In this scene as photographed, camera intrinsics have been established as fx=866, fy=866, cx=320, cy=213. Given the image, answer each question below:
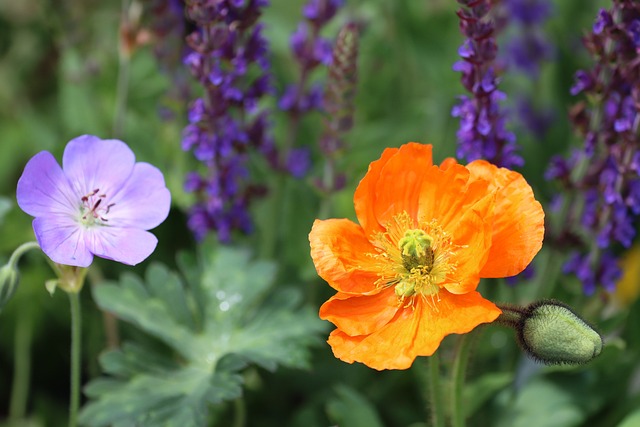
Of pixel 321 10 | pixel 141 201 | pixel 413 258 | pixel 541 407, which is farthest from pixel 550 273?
pixel 141 201

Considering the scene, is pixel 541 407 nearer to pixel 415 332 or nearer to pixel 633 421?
pixel 633 421

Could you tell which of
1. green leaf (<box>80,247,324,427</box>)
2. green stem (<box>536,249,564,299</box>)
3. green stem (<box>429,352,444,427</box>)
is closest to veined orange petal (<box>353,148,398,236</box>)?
green stem (<box>429,352,444,427</box>)

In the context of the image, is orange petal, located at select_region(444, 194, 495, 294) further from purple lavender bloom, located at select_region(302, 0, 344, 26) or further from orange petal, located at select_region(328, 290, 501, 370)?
purple lavender bloom, located at select_region(302, 0, 344, 26)

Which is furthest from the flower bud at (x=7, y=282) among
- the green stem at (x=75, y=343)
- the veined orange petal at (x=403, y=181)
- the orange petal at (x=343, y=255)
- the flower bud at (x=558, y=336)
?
the flower bud at (x=558, y=336)

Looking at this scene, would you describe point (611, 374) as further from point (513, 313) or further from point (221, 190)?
point (221, 190)

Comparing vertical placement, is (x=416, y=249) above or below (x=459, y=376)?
above

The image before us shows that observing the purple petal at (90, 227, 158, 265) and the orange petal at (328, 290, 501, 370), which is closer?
the orange petal at (328, 290, 501, 370)
